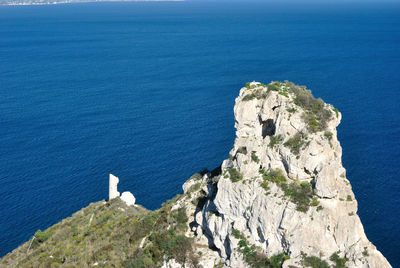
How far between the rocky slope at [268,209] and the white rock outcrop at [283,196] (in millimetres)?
83

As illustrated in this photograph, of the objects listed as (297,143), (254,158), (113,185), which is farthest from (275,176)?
(113,185)

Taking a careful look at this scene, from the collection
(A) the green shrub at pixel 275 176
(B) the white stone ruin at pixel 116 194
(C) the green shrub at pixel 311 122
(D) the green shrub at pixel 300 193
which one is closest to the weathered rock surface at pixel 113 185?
(B) the white stone ruin at pixel 116 194

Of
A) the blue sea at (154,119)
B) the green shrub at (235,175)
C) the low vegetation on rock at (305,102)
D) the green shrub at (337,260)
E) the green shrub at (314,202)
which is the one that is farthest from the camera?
the blue sea at (154,119)

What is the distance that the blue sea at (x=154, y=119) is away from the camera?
71.7m

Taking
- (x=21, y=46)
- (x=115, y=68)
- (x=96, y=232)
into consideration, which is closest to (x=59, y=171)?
(x=96, y=232)

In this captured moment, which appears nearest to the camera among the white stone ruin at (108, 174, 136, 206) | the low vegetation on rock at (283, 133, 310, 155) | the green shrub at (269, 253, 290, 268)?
the green shrub at (269, 253, 290, 268)

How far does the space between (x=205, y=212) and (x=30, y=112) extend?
3466 inches

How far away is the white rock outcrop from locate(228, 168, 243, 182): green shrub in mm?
94

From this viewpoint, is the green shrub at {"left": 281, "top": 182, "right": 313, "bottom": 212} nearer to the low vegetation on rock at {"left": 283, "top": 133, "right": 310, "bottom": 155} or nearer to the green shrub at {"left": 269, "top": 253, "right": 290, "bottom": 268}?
the low vegetation on rock at {"left": 283, "top": 133, "right": 310, "bottom": 155}

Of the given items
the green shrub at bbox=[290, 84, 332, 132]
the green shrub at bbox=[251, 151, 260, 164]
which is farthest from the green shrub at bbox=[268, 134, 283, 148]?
the green shrub at bbox=[290, 84, 332, 132]

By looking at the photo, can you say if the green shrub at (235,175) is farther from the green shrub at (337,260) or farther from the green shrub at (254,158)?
the green shrub at (337,260)

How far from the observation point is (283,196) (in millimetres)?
33156

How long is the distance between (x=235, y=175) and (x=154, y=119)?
71743 mm

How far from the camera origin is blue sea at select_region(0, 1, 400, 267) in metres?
71.7
